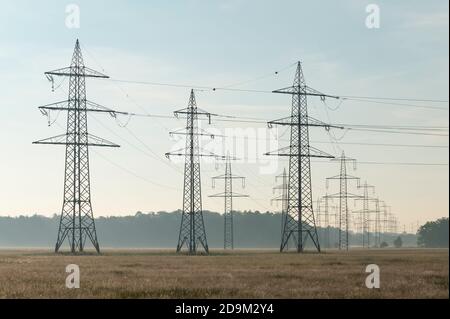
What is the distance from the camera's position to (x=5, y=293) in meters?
25.2

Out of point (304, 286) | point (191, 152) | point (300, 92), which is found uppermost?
point (300, 92)

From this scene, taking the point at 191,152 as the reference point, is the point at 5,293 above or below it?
below

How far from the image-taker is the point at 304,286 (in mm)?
28344
